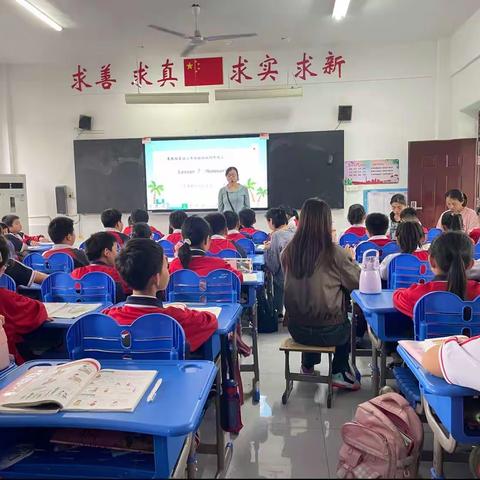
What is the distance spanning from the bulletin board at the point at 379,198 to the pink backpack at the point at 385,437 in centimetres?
565

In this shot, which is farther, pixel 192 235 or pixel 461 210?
pixel 461 210

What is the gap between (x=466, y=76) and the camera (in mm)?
6180

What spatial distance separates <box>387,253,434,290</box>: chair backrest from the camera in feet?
9.52

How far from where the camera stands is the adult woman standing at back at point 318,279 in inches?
105

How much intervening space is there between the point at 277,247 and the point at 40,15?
4132mm

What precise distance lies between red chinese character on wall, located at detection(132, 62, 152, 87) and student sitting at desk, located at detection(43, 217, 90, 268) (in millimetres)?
4471

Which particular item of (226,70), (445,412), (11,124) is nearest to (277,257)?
(445,412)

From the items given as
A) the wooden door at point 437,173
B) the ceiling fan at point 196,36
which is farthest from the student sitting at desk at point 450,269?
the wooden door at point 437,173

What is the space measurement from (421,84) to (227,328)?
6.35 m

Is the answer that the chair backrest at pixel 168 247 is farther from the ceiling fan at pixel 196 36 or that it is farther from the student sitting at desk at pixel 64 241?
the ceiling fan at pixel 196 36

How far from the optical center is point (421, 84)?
693cm

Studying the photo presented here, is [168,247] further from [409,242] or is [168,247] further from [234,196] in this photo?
[409,242]

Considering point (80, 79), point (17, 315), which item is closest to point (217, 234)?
point (17, 315)

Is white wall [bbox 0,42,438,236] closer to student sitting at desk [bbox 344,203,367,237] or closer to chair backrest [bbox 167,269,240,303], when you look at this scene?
student sitting at desk [bbox 344,203,367,237]
